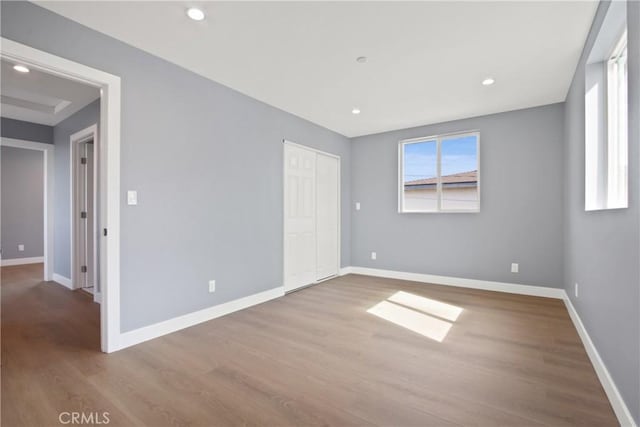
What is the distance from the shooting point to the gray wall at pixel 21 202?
20.2ft

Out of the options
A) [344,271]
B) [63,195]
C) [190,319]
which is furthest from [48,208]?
[344,271]

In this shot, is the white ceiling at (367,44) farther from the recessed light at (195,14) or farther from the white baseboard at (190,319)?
the white baseboard at (190,319)

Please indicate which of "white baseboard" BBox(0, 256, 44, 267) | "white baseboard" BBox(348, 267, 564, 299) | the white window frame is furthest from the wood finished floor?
"white baseboard" BBox(0, 256, 44, 267)

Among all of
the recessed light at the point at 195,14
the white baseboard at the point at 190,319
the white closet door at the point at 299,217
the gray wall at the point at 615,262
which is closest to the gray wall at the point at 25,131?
the white closet door at the point at 299,217

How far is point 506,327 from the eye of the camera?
2.85m

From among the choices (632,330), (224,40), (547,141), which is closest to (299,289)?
(224,40)

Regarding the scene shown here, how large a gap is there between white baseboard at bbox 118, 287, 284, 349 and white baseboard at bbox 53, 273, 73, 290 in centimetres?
266

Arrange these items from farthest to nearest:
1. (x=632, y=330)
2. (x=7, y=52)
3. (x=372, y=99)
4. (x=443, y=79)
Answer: (x=372, y=99)
(x=443, y=79)
(x=7, y=52)
(x=632, y=330)

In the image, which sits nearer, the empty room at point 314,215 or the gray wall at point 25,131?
the empty room at point 314,215

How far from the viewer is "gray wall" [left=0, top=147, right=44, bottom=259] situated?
617 cm

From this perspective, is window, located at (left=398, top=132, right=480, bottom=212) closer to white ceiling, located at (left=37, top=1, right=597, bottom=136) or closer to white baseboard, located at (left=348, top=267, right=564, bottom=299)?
white ceiling, located at (left=37, top=1, right=597, bottom=136)

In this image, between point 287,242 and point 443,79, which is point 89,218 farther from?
point 443,79

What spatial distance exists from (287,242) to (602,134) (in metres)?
3.42

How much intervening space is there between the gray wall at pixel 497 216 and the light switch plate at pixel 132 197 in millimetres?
3815
